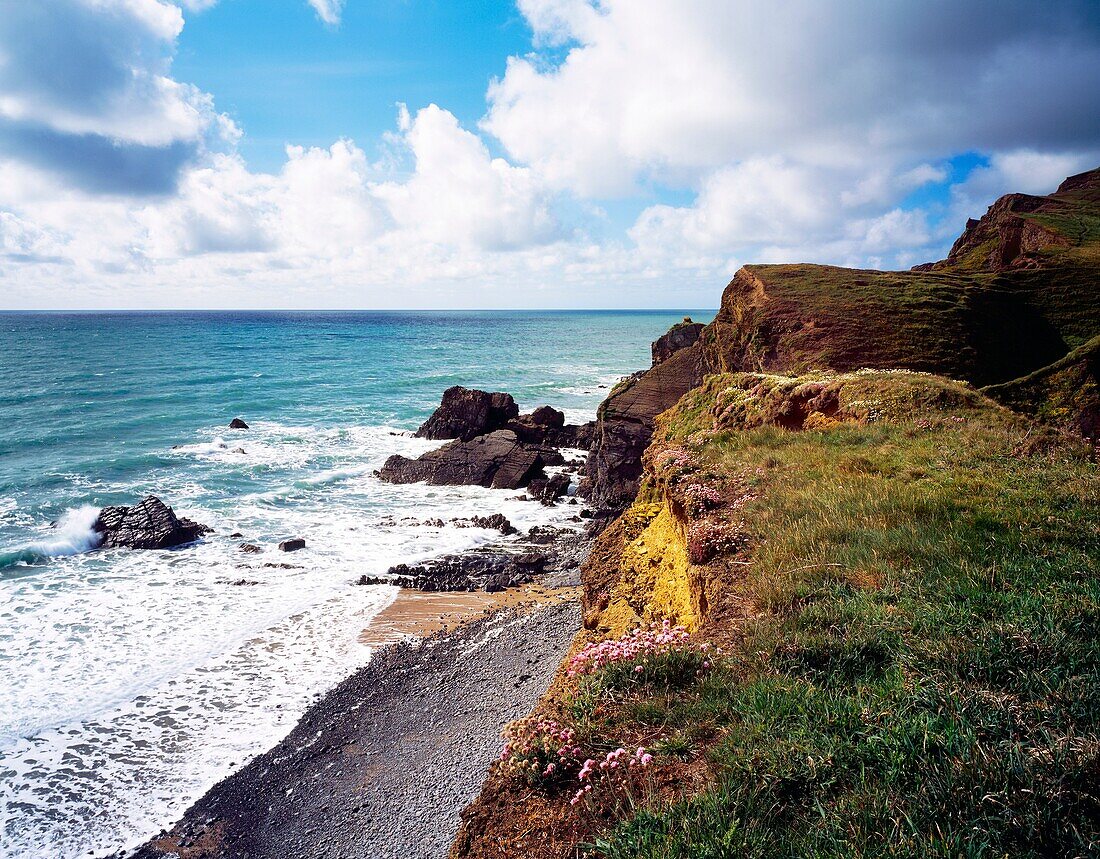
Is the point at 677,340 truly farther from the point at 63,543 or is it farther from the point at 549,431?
the point at 63,543

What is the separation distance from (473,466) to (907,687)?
2705 cm

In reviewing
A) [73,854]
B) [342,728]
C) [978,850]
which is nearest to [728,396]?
[342,728]

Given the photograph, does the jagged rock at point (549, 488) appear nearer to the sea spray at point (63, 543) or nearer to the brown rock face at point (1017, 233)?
the sea spray at point (63, 543)

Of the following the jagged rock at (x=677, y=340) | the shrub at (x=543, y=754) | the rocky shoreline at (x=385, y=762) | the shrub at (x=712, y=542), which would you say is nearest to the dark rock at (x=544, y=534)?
the rocky shoreline at (x=385, y=762)

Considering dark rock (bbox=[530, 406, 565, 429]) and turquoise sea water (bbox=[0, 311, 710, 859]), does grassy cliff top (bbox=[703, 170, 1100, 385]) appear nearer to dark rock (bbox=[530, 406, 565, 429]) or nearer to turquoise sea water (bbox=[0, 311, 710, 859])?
turquoise sea water (bbox=[0, 311, 710, 859])

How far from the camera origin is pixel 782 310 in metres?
23.1

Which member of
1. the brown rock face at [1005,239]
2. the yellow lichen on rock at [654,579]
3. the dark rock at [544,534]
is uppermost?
the brown rock face at [1005,239]

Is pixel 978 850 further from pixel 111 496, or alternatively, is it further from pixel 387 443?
pixel 387 443

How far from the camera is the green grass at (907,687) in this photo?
3.14m

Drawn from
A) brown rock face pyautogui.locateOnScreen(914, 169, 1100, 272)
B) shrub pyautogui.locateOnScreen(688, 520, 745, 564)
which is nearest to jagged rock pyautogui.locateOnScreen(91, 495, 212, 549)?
shrub pyautogui.locateOnScreen(688, 520, 745, 564)

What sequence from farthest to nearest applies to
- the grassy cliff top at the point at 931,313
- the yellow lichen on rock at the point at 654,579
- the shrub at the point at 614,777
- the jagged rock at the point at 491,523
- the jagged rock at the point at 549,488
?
Result: the jagged rock at the point at 549,488, the jagged rock at the point at 491,523, the grassy cliff top at the point at 931,313, the yellow lichen on rock at the point at 654,579, the shrub at the point at 614,777

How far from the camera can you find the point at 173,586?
718 inches

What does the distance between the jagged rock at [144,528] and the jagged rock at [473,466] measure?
9.96 meters

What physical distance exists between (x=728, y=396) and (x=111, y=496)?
88.9 ft
